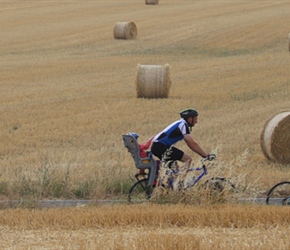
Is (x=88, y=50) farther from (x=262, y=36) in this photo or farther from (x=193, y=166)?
(x=193, y=166)

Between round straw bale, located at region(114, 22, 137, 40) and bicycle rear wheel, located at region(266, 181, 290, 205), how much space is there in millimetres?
29793

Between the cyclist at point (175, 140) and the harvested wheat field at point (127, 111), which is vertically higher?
the cyclist at point (175, 140)

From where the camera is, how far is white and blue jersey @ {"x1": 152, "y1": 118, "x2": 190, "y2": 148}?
10.2 m

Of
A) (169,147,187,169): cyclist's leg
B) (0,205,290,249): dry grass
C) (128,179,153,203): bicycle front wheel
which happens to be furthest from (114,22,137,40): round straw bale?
(0,205,290,249): dry grass

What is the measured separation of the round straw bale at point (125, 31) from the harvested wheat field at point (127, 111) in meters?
0.45

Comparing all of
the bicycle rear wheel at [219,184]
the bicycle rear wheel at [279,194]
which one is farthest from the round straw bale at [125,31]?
the bicycle rear wheel at [219,184]

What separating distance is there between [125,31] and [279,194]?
2998 cm

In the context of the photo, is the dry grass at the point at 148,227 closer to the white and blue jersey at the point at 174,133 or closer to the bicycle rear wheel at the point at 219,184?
the bicycle rear wheel at the point at 219,184

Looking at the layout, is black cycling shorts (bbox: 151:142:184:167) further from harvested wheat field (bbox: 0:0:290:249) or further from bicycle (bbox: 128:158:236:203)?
harvested wheat field (bbox: 0:0:290:249)

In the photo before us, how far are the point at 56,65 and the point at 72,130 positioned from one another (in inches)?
592

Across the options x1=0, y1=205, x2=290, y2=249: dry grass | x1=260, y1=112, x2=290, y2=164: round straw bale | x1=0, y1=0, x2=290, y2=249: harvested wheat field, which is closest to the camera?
x1=0, y1=205, x2=290, y2=249: dry grass

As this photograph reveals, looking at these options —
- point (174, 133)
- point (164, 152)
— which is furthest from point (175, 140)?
point (164, 152)

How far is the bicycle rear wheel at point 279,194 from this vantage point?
1057cm

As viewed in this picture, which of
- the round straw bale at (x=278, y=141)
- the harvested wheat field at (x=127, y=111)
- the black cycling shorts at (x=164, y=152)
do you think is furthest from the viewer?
the round straw bale at (x=278, y=141)
